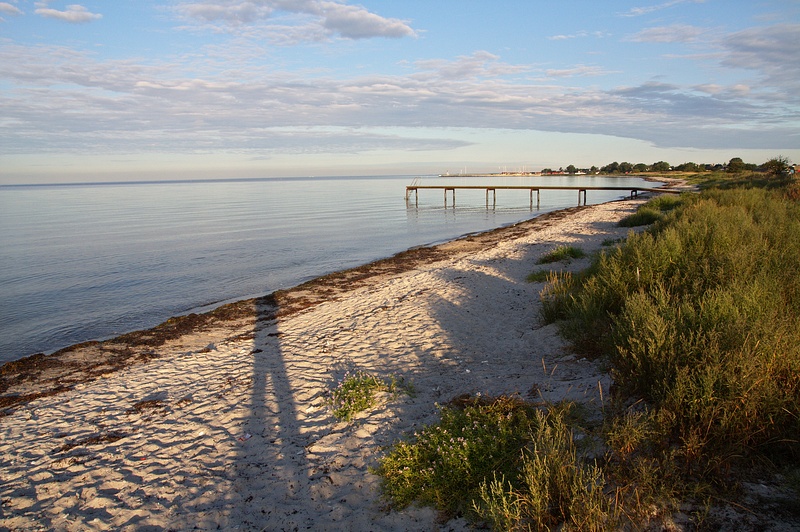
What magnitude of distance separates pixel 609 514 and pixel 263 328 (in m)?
9.12

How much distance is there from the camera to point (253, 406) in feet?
20.9

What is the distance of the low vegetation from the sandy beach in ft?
1.30

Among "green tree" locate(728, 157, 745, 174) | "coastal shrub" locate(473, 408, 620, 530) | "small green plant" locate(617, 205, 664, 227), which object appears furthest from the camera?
"green tree" locate(728, 157, 745, 174)

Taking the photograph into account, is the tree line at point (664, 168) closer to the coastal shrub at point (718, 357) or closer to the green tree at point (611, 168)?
the green tree at point (611, 168)

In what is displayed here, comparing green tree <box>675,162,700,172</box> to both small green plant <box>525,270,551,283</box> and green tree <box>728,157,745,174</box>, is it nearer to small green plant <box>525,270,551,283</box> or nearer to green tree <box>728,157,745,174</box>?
green tree <box>728,157,745,174</box>

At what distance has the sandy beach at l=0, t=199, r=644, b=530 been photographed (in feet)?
14.0

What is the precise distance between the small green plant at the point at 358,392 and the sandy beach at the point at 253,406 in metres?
0.12

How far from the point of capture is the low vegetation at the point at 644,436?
3145mm

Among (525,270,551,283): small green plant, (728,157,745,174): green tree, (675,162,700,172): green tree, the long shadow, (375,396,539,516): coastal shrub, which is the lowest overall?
the long shadow

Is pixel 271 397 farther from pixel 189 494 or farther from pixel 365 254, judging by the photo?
pixel 365 254

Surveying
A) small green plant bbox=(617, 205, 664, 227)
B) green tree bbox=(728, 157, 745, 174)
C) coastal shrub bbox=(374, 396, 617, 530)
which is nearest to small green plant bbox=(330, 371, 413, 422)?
coastal shrub bbox=(374, 396, 617, 530)

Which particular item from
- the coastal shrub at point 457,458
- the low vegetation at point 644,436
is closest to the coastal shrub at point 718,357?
the low vegetation at point 644,436

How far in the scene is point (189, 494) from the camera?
4.48 meters

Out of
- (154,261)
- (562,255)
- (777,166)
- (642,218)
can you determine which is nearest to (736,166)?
(777,166)
